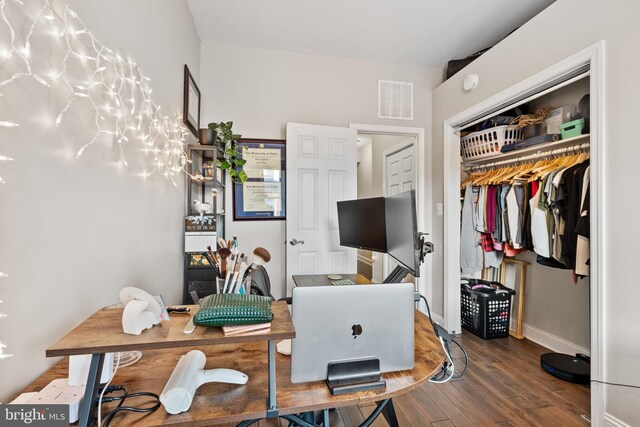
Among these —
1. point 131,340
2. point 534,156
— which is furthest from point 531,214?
point 131,340

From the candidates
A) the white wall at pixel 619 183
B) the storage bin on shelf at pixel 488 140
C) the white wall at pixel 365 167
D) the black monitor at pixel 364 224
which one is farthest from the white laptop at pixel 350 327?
the white wall at pixel 365 167

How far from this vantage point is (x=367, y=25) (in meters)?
2.66

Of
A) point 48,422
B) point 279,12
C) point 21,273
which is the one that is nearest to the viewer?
point 48,422

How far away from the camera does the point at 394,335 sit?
0.87m

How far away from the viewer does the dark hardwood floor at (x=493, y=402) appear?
1.78 m

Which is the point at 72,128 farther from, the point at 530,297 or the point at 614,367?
the point at 530,297

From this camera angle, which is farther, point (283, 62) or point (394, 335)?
point (283, 62)

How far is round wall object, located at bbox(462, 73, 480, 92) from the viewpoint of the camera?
266 centimetres

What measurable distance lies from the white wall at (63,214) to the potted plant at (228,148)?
0.95 metres

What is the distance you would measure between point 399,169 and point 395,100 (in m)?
0.91

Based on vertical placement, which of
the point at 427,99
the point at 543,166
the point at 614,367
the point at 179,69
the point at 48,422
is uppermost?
the point at 427,99

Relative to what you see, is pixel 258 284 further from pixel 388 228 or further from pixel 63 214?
pixel 63 214

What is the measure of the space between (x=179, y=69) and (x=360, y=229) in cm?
172

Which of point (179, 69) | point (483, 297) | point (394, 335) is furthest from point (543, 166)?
point (179, 69)
